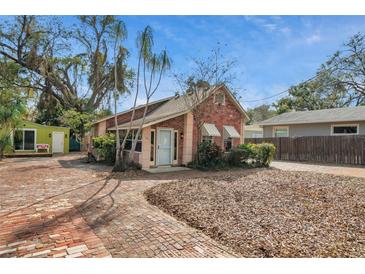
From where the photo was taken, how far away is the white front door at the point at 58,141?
2228 cm

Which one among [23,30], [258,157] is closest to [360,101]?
[258,157]

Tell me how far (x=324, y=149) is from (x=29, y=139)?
936 inches

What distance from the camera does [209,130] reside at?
46.2 feet

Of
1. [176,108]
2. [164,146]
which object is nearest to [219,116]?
[176,108]

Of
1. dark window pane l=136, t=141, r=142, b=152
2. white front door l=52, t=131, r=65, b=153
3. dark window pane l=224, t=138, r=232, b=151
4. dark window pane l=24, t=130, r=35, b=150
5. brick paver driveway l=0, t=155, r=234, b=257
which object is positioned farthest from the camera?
white front door l=52, t=131, r=65, b=153

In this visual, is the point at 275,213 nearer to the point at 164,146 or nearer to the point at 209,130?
the point at 164,146

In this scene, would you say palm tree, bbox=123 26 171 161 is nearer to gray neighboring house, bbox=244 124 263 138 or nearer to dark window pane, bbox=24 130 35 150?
dark window pane, bbox=24 130 35 150

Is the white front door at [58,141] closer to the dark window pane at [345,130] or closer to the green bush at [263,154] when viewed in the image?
the green bush at [263,154]

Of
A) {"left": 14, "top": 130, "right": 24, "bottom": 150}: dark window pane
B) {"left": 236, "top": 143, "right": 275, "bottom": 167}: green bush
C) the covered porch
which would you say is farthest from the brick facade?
{"left": 14, "top": 130, "right": 24, "bottom": 150}: dark window pane

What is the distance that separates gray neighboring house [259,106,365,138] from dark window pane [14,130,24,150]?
21.9 m

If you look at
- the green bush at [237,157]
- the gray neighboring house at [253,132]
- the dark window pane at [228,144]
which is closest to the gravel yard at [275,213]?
the green bush at [237,157]

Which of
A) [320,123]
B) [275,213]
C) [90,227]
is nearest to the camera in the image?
[90,227]

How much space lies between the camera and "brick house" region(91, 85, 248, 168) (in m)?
12.6
